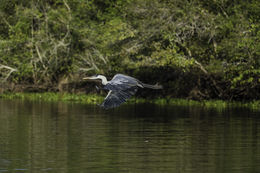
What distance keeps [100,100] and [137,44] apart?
11.3 feet

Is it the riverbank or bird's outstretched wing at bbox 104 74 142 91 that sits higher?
bird's outstretched wing at bbox 104 74 142 91

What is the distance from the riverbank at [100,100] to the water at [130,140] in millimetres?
2219

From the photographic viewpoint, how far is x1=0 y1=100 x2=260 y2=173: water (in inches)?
519

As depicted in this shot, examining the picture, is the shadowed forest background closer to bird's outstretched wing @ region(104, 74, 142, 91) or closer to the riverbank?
the riverbank

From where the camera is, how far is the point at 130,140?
1739cm

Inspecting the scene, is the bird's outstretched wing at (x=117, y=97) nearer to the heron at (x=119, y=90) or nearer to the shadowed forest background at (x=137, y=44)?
the heron at (x=119, y=90)

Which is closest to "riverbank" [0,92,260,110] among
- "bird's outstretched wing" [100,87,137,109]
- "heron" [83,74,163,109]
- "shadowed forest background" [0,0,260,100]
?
"shadowed forest background" [0,0,260,100]

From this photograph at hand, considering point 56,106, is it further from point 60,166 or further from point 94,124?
point 60,166

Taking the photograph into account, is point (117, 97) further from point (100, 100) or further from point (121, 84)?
point (100, 100)

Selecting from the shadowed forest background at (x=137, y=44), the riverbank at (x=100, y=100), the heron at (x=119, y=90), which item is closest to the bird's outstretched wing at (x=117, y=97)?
the heron at (x=119, y=90)

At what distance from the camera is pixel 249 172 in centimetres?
1233

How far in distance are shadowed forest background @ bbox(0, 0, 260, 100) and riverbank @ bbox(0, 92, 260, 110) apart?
0.68 metres

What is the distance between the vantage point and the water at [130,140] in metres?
13.2

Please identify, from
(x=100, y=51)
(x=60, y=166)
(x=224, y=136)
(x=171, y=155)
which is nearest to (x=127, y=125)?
(x=224, y=136)
